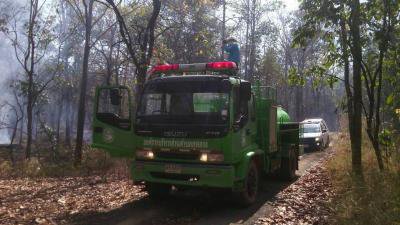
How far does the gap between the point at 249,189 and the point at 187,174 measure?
5.24 feet

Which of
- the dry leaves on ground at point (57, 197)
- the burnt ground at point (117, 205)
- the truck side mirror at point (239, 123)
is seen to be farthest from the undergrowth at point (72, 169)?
the truck side mirror at point (239, 123)

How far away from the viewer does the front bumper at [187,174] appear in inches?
320

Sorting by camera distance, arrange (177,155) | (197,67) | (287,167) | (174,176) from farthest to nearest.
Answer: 1. (287,167)
2. (197,67)
3. (174,176)
4. (177,155)

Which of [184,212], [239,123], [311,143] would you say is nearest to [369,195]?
[239,123]

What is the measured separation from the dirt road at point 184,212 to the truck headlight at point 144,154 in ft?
3.46

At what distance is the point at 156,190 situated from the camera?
9602 mm

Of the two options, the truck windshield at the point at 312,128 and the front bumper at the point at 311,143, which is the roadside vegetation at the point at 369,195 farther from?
the truck windshield at the point at 312,128

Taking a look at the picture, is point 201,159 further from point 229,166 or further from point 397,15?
point 397,15

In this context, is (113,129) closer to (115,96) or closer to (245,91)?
(115,96)

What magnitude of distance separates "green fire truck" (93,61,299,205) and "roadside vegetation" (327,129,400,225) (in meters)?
2.00

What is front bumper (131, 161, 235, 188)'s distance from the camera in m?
8.14

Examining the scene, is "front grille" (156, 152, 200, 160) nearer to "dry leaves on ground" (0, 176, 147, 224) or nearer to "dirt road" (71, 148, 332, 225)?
"dirt road" (71, 148, 332, 225)

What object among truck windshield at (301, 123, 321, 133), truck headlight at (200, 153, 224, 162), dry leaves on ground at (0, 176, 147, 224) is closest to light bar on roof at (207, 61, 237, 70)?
truck headlight at (200, 153, 224, 162)

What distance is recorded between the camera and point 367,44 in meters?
10.2
